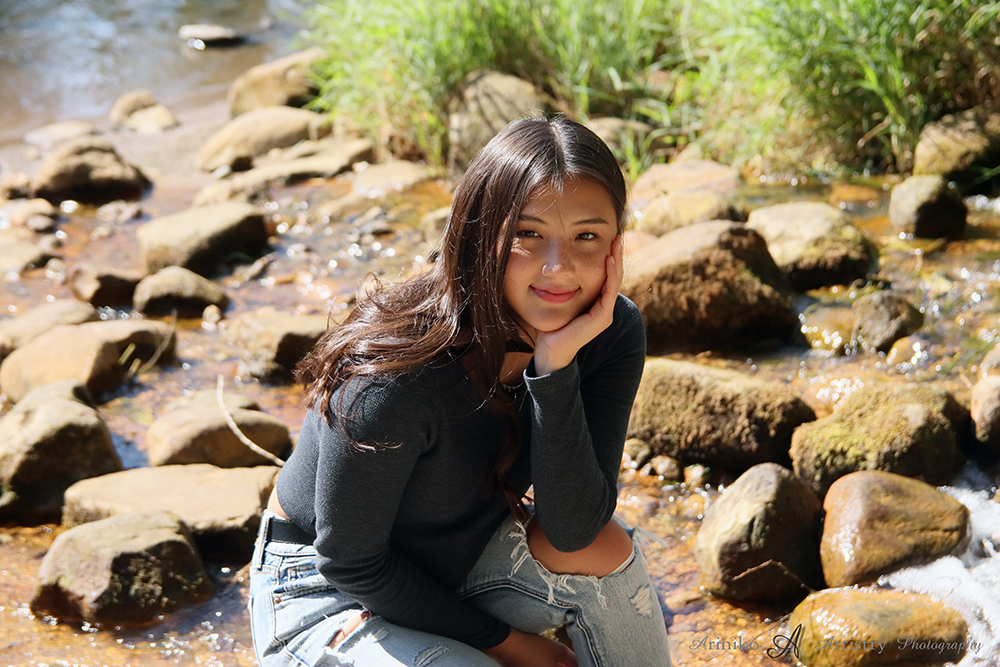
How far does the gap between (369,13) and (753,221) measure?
3458 mm

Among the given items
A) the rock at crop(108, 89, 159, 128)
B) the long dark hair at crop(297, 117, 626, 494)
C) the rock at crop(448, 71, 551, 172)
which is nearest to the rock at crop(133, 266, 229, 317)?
the rock at crop(448, 71, 551, 172)

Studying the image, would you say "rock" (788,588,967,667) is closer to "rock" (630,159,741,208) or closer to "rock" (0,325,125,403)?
"rock" (0,325,125,403)

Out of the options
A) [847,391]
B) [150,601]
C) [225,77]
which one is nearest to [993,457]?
[847,391]

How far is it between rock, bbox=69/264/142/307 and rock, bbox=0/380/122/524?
62.9 inches

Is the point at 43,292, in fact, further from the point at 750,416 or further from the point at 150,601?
the point at 750,416

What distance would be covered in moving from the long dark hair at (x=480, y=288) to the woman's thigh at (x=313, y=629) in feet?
1.20

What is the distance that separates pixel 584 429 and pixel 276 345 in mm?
2446

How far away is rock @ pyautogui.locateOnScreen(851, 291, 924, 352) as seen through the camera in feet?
12.0

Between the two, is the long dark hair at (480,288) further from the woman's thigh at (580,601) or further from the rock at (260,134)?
the rock at (260,134)

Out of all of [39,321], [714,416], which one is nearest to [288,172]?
[39,321]

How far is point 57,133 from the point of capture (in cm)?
839

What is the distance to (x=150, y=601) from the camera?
8.27 feet

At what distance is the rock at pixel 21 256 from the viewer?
206 inches

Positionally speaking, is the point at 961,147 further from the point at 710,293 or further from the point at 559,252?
the point at 559,252
